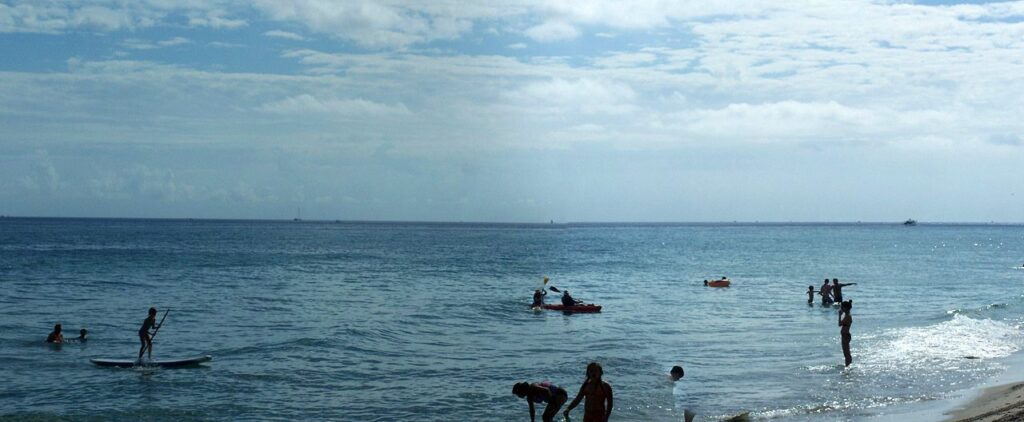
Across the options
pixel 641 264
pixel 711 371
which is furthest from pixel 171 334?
pixel 641 264

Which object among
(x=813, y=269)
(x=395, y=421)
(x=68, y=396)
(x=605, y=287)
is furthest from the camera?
(x=813, y=269)

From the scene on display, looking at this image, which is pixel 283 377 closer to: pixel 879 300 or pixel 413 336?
pixel 413 336

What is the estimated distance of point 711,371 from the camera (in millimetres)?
23484

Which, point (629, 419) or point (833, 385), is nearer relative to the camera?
point (629, 419)

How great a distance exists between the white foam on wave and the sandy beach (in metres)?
4.82

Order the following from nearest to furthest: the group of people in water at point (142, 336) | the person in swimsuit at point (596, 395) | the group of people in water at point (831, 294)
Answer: the person in swimsuit at point (596, 395) < the group of people in water at point (142, 336) < the group of people in water at point (831, 294)

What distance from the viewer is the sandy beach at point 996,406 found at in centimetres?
1463

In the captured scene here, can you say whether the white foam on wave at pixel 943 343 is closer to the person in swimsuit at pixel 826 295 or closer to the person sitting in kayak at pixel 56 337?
the person in swimsuit at pixel 826 295

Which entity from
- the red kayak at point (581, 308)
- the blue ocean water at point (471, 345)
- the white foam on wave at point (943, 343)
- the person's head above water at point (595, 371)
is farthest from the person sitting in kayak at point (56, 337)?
the white foam on wave at point (943, 343)

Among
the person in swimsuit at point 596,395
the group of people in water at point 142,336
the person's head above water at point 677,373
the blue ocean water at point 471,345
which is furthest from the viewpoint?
the group of people in water at point 142,336

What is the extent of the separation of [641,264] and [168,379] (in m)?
60.8

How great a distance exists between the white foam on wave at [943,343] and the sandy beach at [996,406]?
15.8 ft

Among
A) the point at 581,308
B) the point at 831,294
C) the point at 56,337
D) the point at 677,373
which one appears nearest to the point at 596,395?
the point at 677,373

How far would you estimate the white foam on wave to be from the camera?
25.1 metres
